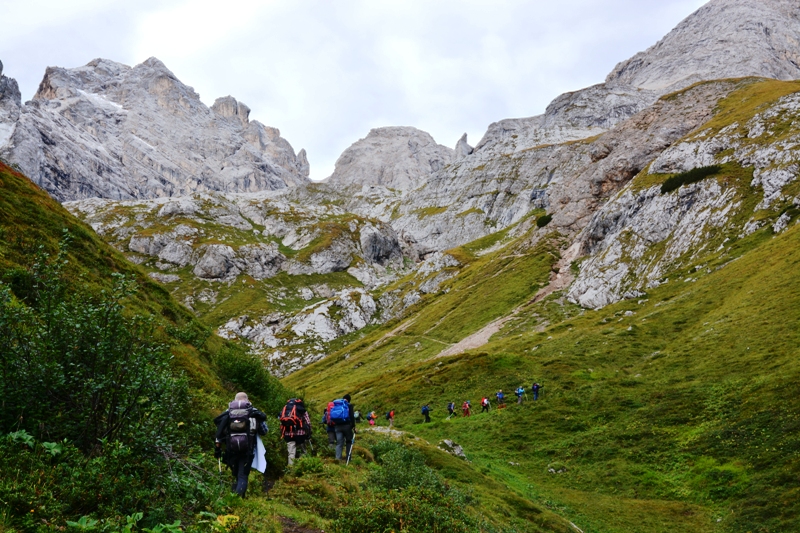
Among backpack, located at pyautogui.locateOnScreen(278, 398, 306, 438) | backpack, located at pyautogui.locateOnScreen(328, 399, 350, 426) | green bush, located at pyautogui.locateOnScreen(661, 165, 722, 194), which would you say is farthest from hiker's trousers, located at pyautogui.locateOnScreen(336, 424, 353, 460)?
green bush, located at pyautogui.locateOnScreen(661, 165, 722, 194)

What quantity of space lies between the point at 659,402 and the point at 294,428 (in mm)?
29467

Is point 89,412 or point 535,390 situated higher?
point 89,412

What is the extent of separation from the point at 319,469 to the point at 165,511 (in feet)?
30.0

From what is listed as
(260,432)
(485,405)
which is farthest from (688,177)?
(260,432)

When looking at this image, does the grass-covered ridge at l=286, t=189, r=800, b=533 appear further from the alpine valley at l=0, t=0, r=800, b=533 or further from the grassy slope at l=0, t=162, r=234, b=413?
the grassy slope at l=0, t=162, r=234, b=413

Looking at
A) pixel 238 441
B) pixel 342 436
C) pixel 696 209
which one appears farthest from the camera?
pixel 696 209

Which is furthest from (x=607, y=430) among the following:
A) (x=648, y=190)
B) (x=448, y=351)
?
(x=648, y=190)

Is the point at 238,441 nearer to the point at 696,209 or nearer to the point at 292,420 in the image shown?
the point at 292,420

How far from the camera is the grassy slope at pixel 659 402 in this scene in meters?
23.3

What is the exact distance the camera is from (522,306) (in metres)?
87.6

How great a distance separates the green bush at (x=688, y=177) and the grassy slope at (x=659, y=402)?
28.8 feet

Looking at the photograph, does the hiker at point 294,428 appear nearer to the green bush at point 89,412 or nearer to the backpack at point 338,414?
the backpack at point 338,414

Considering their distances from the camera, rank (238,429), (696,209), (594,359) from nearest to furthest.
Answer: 1. (238,429)
2. (594,359)
3. (696,209)

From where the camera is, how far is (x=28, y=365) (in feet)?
26.2
